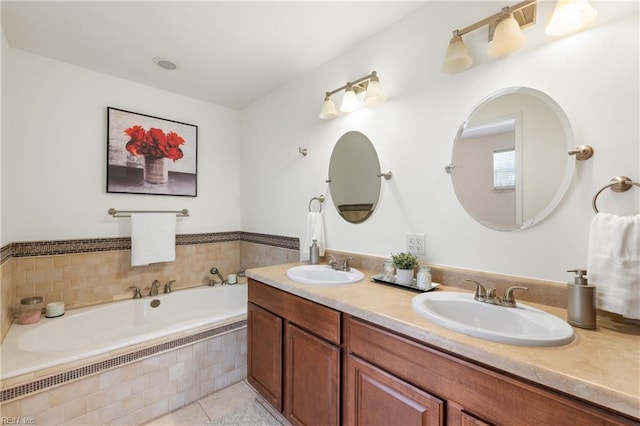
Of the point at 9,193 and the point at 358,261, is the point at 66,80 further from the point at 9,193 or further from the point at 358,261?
the point at 358,261

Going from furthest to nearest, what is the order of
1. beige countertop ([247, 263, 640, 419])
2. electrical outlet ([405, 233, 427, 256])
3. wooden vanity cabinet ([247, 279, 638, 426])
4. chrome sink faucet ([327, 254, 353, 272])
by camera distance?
chrome sink faucet ([327, 254, 353, 272]) → electrical outlet ([405, 233, 427, 256]) → wooden vanity cabinet ([247, 279, 638, 426]) → beige countertop ([247, 263, 640, 419])

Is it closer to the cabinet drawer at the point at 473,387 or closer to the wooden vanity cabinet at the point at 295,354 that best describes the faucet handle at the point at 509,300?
the cabinet drawer at the point at 473,387

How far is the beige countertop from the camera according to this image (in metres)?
0.60

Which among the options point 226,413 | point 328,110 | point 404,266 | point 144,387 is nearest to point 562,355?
point 404,266

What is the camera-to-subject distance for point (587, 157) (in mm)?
1032

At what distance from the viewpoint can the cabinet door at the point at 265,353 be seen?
154 cm

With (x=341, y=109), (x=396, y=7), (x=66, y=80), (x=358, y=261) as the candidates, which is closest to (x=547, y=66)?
(x=396, y=7)

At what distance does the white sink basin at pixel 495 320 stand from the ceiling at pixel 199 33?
157 cm

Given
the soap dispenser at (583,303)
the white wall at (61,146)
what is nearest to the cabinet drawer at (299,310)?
the soap dispenser at (583,303)

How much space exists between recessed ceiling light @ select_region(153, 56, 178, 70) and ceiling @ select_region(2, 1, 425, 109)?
40mm

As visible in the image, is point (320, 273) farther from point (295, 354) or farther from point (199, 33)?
point (199, 33)

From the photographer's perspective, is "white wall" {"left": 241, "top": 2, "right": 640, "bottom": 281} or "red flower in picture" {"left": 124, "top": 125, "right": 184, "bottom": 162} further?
"red flower in picture" {"left": 124, "top": 125, "right": 184, "bottom": 162}

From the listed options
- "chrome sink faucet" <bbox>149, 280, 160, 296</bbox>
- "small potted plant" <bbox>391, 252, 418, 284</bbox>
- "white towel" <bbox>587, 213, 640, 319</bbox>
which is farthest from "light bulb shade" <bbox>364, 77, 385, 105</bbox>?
"chrome sink faucet" <bbox>149, 280, 160, 296</bbox>

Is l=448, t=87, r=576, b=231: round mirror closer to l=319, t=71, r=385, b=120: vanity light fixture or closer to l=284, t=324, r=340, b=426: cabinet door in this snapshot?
l=319, t=71, r=385, b=120: vanity light fixture
